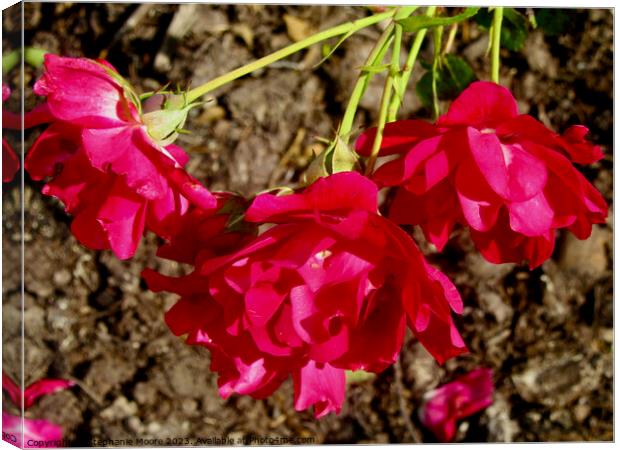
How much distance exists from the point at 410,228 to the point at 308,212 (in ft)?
1.76

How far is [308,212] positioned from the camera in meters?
0.45

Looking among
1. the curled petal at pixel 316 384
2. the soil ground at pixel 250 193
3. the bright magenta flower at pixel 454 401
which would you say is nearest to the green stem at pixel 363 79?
the curled petal at pixel 316 384

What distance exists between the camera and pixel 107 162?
0.47 m

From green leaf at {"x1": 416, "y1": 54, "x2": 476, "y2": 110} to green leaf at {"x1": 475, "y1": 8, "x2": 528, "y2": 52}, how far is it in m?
0.05

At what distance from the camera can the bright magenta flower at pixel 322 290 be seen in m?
0.45

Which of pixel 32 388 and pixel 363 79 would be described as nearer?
pixel 363 79

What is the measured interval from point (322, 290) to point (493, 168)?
0.12m

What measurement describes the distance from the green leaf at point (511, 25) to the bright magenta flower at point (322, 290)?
41 centimetres

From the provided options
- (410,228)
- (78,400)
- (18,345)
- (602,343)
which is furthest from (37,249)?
(602,343)

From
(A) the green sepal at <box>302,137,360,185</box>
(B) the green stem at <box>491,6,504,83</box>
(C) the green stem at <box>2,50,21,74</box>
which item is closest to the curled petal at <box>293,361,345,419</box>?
(A) the green sepal at <box>302,137,360,185</box>

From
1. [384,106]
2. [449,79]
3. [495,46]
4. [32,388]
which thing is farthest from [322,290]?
[32,388]

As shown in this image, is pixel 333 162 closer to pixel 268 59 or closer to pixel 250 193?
pixel 268 59

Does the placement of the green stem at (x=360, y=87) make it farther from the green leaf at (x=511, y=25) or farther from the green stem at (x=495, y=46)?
the green leaf at (x=511, y=25)

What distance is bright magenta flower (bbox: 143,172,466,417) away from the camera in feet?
1.47
